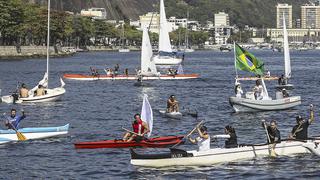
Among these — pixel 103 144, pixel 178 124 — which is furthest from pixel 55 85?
pixel 103 144

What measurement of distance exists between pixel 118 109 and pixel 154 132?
20.1 meters

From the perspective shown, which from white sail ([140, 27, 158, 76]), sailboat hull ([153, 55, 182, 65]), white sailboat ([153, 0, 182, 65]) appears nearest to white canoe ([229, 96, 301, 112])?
white sail ([140, 27, 158, 76])

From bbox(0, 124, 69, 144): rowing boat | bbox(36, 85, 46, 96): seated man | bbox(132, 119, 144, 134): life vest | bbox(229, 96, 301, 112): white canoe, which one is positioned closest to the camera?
bbox(132, 119, 144, 134): life vest

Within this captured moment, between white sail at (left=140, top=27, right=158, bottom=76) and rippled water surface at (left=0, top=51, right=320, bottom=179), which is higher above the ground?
white sail at (left=140, top=27, right=158, bottom=76)

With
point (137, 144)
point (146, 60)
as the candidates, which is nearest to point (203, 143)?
point (137, 144)

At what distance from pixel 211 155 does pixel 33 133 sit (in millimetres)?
14366

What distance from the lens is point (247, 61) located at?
2731 inches

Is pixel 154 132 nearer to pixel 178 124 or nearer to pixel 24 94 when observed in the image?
pixel 178 124

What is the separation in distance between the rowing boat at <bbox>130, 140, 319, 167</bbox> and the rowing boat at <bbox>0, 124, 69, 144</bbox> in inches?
451

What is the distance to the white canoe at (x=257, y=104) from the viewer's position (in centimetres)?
6581

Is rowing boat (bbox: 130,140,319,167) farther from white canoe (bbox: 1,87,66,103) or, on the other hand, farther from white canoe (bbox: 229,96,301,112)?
white canoe (bbox: 1,87,66,103)

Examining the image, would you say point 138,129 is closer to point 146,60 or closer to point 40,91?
point 40,91

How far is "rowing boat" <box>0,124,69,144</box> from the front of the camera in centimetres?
4744

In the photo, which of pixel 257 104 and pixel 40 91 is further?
pixel 40 91
